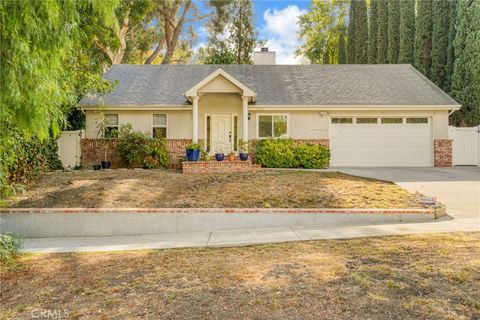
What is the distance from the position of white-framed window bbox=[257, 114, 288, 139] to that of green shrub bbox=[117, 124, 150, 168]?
511 cm

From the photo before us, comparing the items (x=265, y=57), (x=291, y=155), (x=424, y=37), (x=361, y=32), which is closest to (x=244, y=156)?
(x=291, y=155)

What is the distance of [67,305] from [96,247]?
9.62 feet

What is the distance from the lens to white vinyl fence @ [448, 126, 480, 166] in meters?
17.1

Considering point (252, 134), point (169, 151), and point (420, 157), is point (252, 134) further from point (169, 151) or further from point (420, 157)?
point (420, 157)

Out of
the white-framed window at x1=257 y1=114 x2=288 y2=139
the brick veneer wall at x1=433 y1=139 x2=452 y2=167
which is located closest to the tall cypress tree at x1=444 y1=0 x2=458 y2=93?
the brick veneer wall at x1=433 y1=139 x2=452 y2=167

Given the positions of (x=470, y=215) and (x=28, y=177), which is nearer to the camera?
(x=470, y=215)

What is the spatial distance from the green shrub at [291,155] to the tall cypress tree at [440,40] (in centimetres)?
1096

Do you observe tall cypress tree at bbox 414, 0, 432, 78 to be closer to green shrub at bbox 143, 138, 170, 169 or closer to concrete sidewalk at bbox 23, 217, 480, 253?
green shrub at bbox 143, 138, 170, 169

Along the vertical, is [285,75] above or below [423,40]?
below

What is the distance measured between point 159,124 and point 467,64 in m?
16.1

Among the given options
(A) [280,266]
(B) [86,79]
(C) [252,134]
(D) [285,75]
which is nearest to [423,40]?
(D) [285,75]

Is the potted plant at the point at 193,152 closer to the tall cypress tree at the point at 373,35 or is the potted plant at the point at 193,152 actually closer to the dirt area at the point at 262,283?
the dirt area at the point at 262,283

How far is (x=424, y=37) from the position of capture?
22359 millimetres

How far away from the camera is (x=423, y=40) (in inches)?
882
